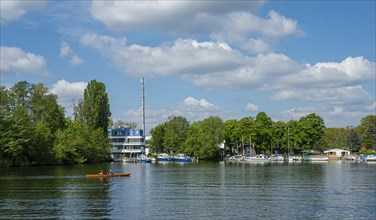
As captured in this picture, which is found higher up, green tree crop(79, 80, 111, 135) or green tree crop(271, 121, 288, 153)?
green tree crop(79, 80, 111, 135)

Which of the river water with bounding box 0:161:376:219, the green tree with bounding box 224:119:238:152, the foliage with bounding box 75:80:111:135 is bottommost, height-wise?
the river water with bounding box 0:161:376:219

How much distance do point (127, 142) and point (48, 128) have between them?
2762 inches

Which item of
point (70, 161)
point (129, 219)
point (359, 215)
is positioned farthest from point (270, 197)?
point (70, 161)

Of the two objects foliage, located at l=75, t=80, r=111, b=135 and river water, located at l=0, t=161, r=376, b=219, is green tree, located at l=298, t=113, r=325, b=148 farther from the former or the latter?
river water, located at l=0, t=161, r=376, b=219

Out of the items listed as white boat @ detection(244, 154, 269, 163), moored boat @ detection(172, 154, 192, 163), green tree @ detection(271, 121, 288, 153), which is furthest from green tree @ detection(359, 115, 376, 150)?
moored boat @ detection(172, 154, 192, 163)

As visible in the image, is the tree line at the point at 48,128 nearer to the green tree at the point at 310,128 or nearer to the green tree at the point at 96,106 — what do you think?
the green tree at the point at 96,106

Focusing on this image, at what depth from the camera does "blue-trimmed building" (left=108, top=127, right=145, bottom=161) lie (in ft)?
591

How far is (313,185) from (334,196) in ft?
38.3

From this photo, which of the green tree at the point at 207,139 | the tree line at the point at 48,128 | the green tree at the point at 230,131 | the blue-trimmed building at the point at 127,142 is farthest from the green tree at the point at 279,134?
the tree line at the point at 48,128

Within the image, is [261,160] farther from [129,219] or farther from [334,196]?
[129,219]

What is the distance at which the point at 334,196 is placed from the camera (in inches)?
1810

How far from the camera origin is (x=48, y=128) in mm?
113250

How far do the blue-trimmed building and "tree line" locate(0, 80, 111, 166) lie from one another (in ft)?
97.4

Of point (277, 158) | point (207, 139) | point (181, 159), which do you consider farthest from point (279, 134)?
point (181, 159)
